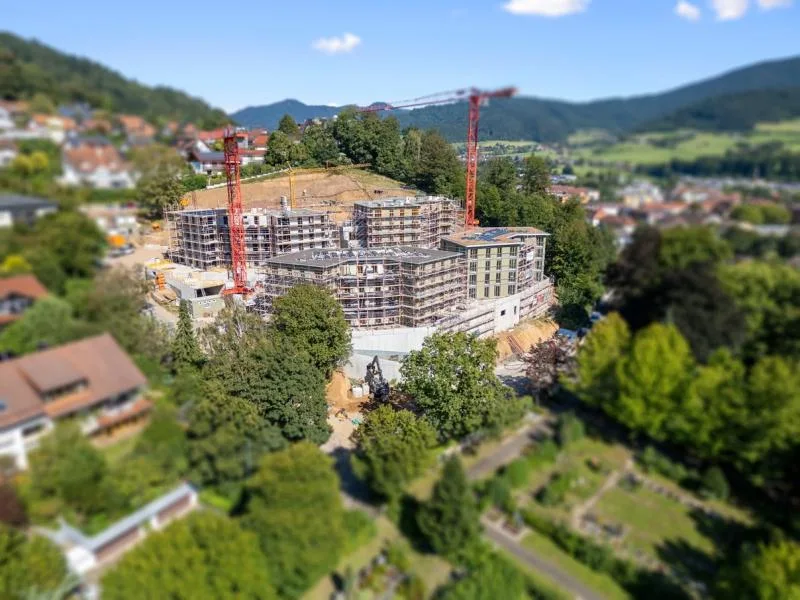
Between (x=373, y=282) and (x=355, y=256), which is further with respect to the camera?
(x=355, y=256)

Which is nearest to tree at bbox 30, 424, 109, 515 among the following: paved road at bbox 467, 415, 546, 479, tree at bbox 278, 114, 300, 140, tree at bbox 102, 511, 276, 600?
tree at bbox 102, 511, 276, 600

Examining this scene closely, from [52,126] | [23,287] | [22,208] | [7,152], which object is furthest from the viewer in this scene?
[52,126]

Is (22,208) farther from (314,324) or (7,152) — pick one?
(314,324)

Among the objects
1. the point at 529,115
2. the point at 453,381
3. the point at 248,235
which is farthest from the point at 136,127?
the point at 529,115

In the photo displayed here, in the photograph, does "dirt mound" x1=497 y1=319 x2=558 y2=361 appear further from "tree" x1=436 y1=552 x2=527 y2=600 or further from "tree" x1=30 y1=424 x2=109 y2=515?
"tree" x1=30 y1=424 x2=109 y2=515

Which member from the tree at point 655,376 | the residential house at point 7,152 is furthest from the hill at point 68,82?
the tree at point 655,376

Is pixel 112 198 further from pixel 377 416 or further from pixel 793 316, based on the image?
pixel 793 316
